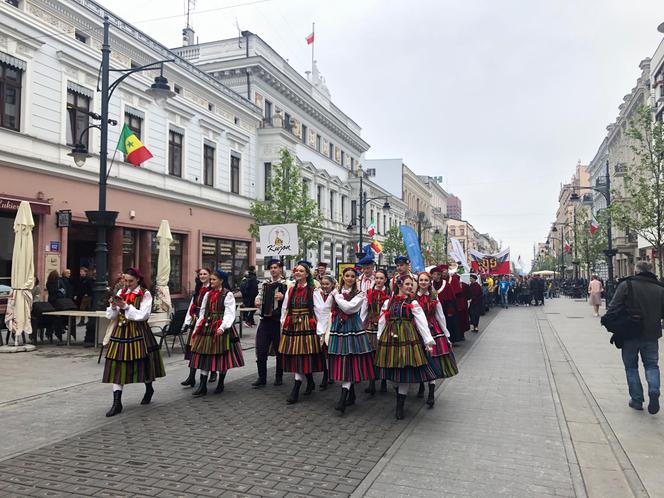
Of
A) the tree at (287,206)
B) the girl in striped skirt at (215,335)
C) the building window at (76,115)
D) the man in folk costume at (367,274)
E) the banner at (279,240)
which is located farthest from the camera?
the tree at (287,206)

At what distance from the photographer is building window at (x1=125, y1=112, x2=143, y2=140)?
20514 mm

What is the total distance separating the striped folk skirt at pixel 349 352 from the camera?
659 cm

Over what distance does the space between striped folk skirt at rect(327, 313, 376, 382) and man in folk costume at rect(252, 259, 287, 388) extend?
161cm

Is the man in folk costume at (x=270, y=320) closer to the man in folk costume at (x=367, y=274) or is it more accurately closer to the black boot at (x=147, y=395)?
the man in folk costume at (x=367, y=274)

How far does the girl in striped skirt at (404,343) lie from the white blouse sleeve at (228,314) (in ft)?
6.68

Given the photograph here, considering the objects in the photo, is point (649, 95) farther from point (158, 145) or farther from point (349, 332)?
point (349, 332)

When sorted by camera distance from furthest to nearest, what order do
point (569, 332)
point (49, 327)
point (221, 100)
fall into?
point (221, 100) < point (569, 332) < point (49, 327)

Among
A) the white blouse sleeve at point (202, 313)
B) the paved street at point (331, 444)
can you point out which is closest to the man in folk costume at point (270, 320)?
the paved street at point (331, 444)

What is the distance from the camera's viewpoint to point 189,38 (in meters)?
36.1

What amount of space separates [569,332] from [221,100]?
61.9 ft

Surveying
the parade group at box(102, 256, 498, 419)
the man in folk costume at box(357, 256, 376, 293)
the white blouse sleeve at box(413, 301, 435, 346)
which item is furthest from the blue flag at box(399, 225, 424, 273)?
the white blouse sleeve at box(413, 301, 435, 346)

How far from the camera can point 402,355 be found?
623 cm

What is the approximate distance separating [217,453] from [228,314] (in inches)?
96.5

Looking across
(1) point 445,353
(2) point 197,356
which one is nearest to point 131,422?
(2) point 197,356
